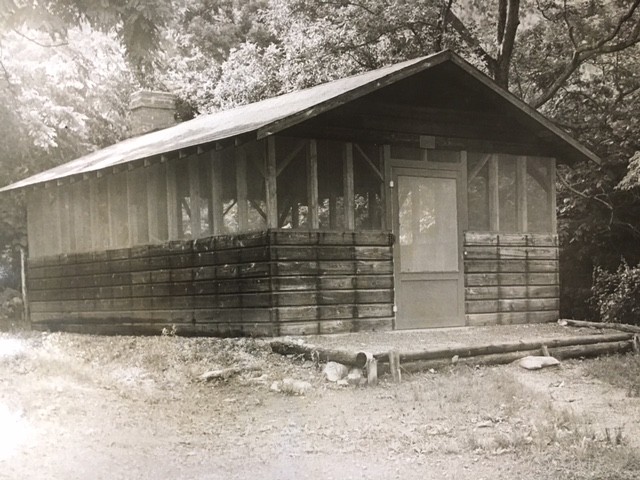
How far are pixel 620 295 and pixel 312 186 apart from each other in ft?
35.5

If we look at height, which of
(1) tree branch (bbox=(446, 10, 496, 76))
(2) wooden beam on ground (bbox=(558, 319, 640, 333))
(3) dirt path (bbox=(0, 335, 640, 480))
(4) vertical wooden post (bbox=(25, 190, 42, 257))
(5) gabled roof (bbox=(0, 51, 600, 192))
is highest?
(1) tree branch (bbox=(446, 10, 496, 76))

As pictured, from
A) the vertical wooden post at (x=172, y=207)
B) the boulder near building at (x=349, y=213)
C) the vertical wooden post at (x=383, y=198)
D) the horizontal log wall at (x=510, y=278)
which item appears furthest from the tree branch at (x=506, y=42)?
the vertical wooden post at (x=172, y=207)

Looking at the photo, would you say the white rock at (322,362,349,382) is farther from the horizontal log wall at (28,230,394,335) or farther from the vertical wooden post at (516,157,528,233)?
the vertical wooden post at (516,157,528,233)

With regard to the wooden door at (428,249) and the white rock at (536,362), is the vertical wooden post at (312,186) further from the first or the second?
the white rock at (536,362)

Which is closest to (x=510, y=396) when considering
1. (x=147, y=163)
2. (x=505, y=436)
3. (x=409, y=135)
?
(x=505, y=436)

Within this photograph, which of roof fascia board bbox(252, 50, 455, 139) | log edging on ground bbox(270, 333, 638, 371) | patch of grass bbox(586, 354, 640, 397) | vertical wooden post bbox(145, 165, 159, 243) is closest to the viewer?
patch of grass bbox(586, 354, 640, 397)

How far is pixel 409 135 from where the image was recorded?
12.8 m

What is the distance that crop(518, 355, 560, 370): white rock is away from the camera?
1070 cm

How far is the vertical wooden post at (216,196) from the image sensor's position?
12.6 m

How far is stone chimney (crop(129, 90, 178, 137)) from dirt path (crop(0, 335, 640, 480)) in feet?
33.0

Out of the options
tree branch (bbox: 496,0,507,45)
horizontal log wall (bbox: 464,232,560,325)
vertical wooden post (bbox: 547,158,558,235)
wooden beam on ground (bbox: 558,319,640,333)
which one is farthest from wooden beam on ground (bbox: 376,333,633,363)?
tree branch (bbox: 496,0,507,45)

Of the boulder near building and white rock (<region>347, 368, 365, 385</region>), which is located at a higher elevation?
the boulder near building

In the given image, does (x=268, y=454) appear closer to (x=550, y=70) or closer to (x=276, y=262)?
(x=276, y=262)

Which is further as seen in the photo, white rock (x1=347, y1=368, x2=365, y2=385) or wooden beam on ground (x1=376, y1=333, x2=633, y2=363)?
wooden beam on ground (x1=376, y1=333, x2=633, y2=363)
